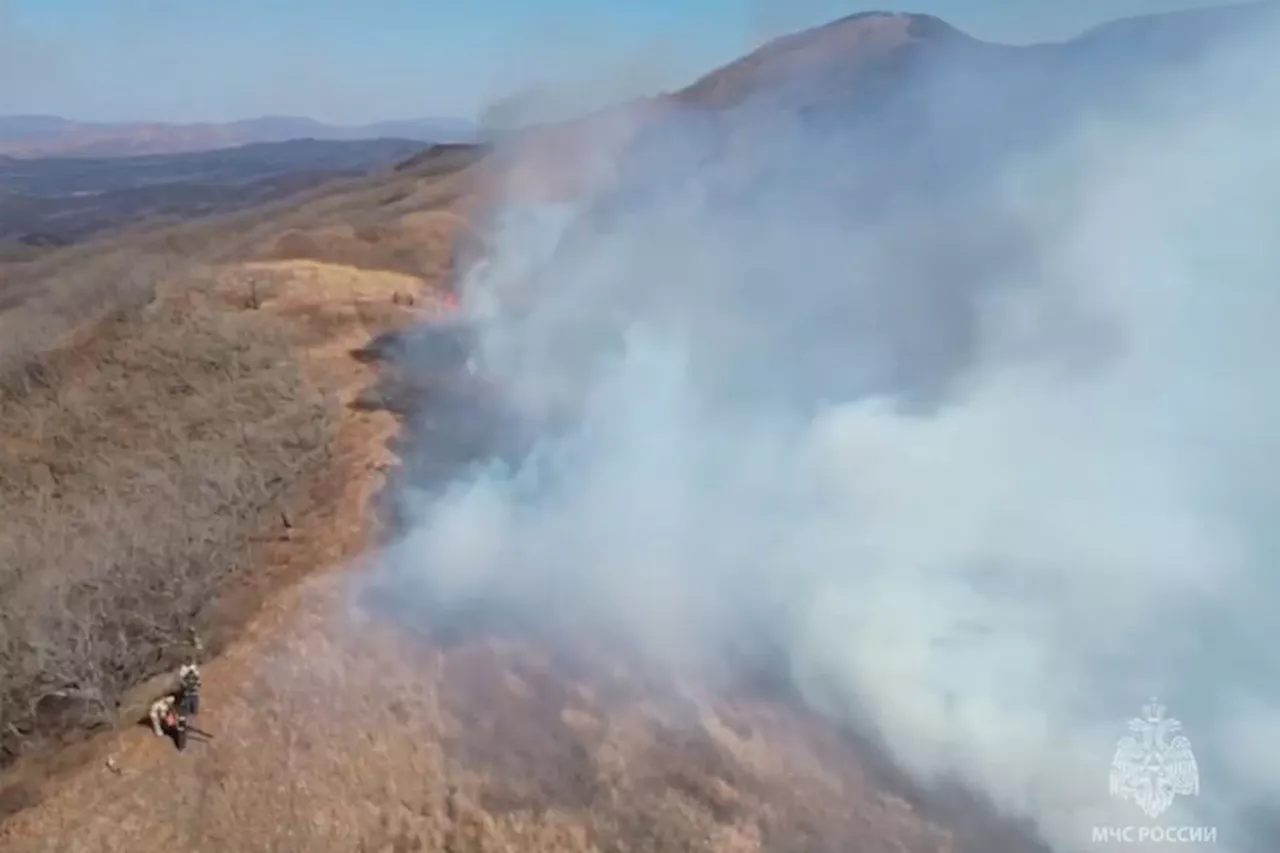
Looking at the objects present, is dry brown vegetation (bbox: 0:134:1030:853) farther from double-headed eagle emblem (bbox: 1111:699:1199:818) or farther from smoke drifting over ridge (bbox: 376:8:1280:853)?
double-headed eagle emblem (bbox: 1111:699:1199:818)

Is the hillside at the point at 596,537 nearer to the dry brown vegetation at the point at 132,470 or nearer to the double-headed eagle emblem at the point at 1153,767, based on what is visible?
the dry brown vegetation at the point at 132,470

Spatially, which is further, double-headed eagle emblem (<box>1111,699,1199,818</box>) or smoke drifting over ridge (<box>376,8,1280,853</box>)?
smoke drifting over ridge (<box>376,8,1280,853</box>)

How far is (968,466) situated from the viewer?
19859 mm

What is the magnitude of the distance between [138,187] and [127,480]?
140806mm

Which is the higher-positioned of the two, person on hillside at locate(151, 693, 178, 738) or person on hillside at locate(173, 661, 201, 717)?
person on hillside at locate(173, 661, 201, 717)

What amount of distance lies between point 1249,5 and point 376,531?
35.0 meters

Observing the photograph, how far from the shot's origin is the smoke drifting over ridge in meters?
15.0

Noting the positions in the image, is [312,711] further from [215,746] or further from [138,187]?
[138,187]

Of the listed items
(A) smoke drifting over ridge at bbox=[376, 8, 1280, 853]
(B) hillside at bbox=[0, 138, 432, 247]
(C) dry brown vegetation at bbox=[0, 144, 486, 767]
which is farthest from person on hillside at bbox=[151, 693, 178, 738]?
(B) hillside at bbox=[0, 138, 432, 247]

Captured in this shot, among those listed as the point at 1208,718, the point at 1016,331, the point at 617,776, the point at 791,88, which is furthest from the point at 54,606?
the point at 791,88

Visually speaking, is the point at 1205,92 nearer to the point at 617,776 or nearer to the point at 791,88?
the point at 617,776

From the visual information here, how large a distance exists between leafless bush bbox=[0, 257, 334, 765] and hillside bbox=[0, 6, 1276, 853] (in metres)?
0.08

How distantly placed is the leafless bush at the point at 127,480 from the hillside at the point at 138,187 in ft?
221

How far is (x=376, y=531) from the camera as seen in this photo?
19594 millimetres
